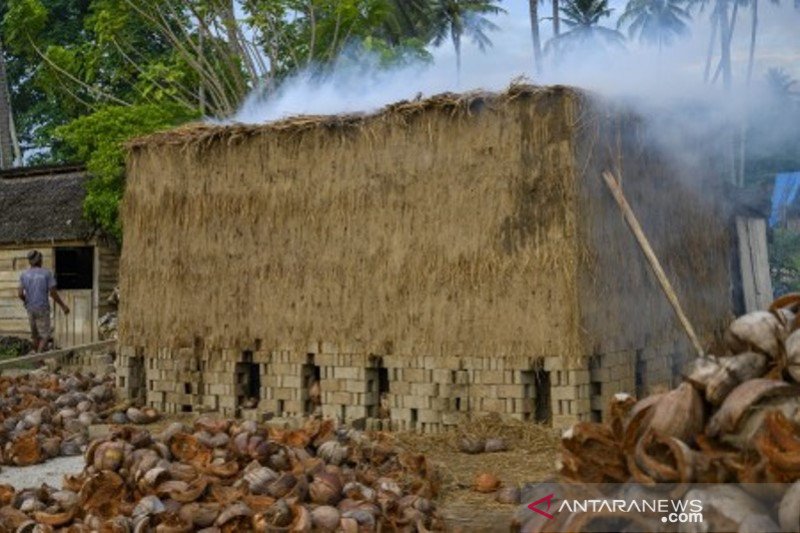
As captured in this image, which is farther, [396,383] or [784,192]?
[784,192]

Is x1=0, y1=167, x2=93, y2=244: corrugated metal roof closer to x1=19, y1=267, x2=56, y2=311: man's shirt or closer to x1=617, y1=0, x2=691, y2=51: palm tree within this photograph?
x1=19, y1=267, x2=56, y2=311: man's shirt

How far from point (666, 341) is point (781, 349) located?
6.31 m

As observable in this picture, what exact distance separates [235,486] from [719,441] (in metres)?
3.32

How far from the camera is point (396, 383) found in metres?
10.3

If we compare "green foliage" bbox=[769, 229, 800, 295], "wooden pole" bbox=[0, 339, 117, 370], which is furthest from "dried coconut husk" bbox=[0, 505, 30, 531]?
"green foliage" bbox=[769, 229, 800, 295]

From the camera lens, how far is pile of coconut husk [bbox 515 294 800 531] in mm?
3900

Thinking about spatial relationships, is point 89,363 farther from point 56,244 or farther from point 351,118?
point 351,118

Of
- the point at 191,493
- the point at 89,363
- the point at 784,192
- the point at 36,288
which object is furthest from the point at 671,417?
the point at 784,192

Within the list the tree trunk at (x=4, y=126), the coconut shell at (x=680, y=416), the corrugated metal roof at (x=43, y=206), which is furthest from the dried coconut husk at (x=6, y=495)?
the tree trunk at (x=4, y=126)

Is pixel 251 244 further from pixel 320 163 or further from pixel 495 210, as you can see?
pixel 495 210

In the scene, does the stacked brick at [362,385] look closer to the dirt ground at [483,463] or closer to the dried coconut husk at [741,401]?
the dirt ground at [483,463]

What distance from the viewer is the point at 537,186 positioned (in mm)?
9570

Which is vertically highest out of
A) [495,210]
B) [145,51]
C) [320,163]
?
[145,51]

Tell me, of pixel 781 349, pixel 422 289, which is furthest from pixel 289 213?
pixel 781 349
